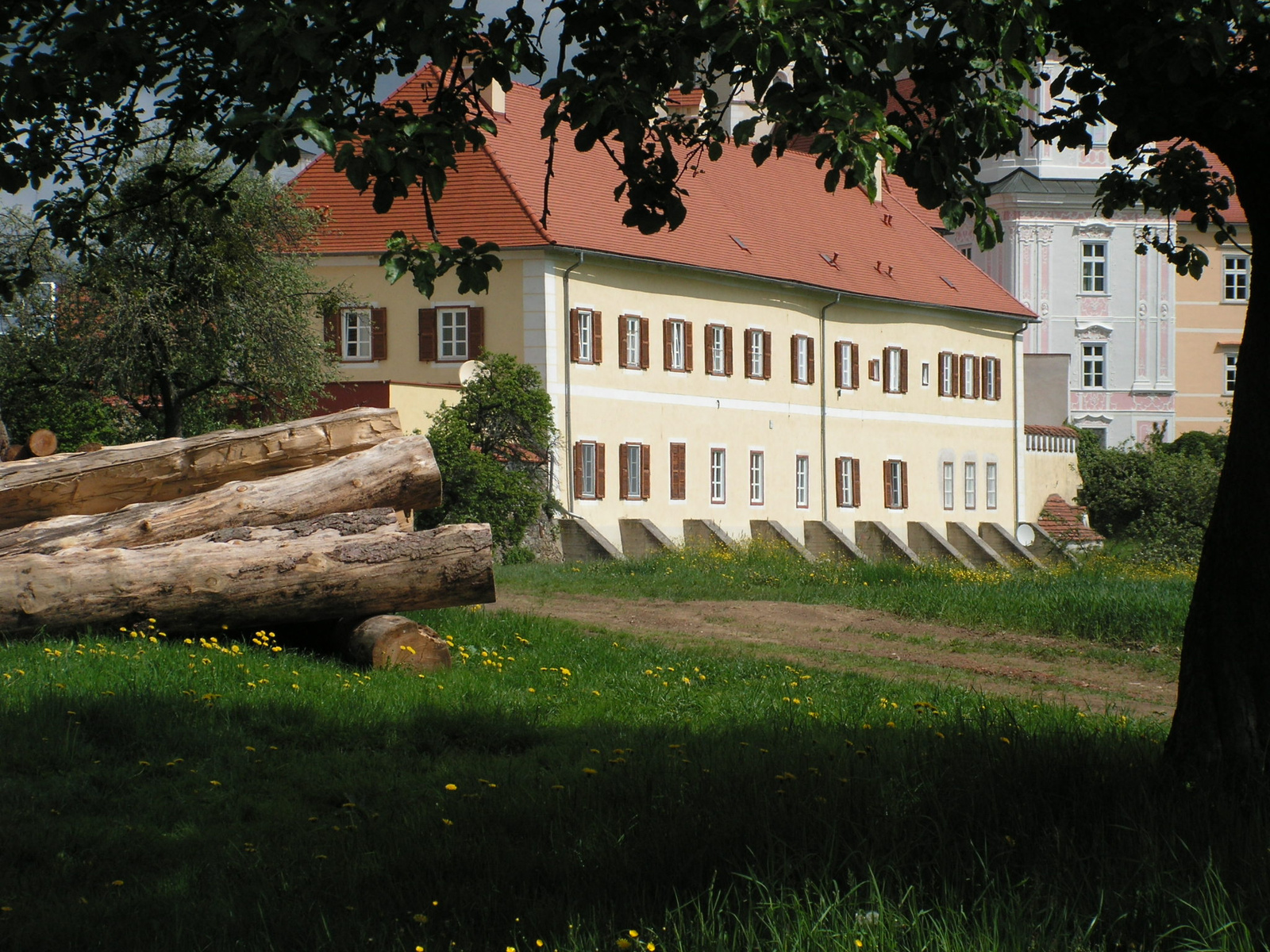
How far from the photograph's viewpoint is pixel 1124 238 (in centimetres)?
6228

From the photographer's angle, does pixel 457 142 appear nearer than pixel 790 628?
Yes

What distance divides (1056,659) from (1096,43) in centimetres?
1079

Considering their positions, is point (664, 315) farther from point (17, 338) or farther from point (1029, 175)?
point (1029, 175)

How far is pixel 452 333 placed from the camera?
117 ft

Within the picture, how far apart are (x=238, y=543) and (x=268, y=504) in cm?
119

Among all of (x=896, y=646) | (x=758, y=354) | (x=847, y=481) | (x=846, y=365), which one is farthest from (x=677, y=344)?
(x=896, y=646)

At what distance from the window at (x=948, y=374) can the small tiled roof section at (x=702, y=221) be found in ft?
5.24

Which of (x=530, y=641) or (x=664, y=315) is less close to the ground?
(x=664, y=315)

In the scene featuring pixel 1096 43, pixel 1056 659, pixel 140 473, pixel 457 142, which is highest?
pixel 1096 43

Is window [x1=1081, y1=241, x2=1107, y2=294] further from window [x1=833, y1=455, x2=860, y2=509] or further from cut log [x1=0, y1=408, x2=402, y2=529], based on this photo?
cut log [x1=0, y1=408, x2=402, y2=529]

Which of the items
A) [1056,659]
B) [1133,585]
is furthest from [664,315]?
[1056,659]

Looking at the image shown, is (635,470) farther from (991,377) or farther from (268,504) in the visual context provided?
(268,504)

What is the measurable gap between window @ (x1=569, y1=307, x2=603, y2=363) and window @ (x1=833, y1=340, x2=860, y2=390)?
9596 mm

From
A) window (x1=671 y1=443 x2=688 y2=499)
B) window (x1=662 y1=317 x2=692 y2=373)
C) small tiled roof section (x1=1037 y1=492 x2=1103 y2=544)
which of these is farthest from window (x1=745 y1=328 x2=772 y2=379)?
small tiled roof section (x1=1037 y1=492 x2=1103 y2=544)
